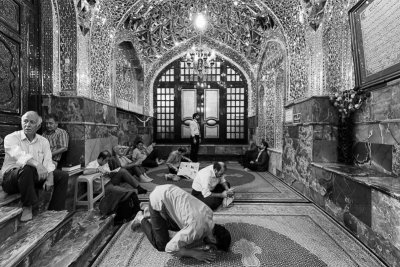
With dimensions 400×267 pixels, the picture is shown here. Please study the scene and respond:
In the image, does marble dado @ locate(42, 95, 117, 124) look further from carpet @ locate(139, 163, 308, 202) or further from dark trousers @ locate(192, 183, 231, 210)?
dark trousers @ locate(192, 183, 231, 210)

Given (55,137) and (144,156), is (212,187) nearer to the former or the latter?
(144,156)

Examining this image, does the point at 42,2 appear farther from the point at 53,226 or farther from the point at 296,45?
the point at 296,45

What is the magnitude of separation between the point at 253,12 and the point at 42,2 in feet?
16.7

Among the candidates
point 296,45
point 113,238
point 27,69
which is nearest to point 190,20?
point 296,45

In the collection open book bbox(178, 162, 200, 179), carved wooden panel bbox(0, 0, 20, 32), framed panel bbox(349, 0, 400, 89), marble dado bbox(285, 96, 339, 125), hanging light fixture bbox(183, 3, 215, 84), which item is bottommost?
open book bbox(178, 162, 200, 179)

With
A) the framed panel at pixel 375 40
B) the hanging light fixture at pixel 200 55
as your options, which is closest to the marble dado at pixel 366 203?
the framed panel at pixel 375 40

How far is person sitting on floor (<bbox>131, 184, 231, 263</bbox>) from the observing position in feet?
5.89

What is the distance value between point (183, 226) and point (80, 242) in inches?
47.4

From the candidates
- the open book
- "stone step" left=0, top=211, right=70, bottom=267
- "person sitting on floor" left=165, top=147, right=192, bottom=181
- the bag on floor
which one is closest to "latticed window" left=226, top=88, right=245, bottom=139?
"person sitting on floor" left=165, top=147, right=192, bottom=181

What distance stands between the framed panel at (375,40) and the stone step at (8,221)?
4.57 m

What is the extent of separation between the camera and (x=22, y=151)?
2.24 m

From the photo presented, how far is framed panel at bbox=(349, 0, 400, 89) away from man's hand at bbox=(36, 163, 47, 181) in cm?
449

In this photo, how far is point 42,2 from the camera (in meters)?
3.46

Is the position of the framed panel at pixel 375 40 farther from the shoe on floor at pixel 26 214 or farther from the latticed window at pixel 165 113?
the latticed window at pixel 165 113
